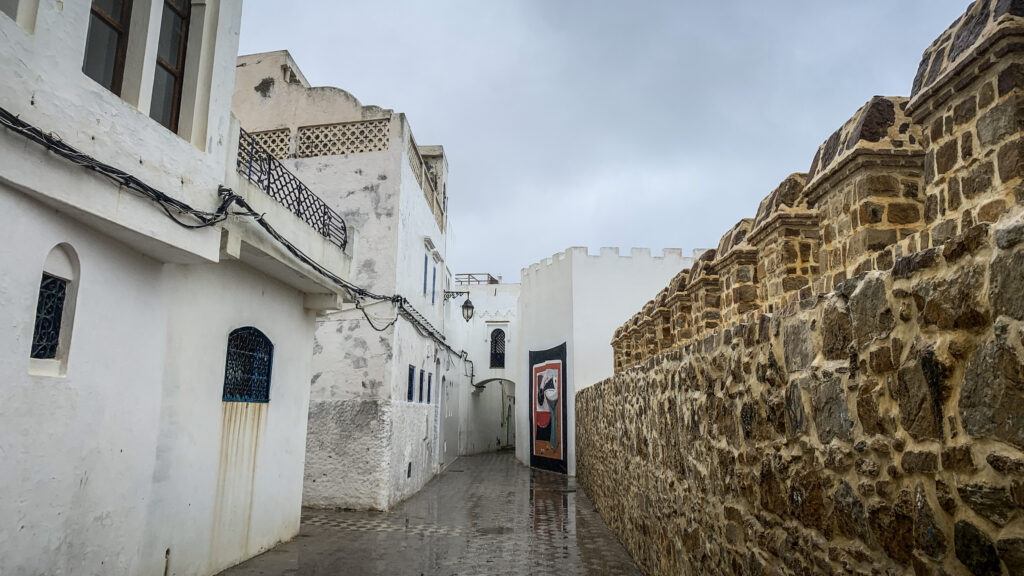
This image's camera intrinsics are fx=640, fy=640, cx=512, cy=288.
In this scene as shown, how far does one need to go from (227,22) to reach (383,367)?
21.6 ft

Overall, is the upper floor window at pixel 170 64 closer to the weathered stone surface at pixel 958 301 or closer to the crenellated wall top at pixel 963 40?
the crenellated wall top at pixel 963 40

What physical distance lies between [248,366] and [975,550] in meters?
6.98

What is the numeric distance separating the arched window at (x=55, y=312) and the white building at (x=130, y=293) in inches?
0.5

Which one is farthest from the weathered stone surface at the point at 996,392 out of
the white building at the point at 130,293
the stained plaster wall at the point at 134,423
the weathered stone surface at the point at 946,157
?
the stained plaster wall at the point at 134,423

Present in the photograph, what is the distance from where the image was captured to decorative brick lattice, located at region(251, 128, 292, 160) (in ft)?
40.8

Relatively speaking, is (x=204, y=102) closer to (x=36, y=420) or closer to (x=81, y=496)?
(x=36, y=420)

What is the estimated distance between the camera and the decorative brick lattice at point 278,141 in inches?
489

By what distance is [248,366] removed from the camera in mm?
7250

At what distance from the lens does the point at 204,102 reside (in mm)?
5742

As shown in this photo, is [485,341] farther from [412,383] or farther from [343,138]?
[343,138]

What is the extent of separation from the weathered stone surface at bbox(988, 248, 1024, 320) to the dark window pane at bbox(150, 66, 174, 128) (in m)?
5.74

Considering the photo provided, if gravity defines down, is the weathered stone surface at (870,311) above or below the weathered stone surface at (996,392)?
above

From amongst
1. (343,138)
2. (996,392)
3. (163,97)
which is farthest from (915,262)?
(343,138)

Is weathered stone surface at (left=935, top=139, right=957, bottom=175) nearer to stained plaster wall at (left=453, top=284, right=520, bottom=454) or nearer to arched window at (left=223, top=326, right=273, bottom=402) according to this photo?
arched window at (left=223, top=326, right=273, bottom=402)
